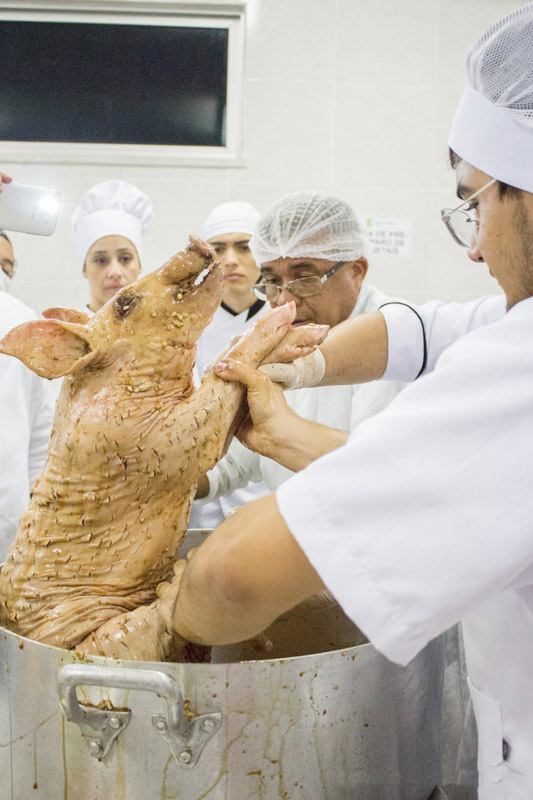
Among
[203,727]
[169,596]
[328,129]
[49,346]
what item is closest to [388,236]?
[328,129]

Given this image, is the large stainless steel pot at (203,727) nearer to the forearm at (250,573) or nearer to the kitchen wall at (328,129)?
the forearm at (250,573)

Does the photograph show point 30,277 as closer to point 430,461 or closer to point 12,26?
point 12,26

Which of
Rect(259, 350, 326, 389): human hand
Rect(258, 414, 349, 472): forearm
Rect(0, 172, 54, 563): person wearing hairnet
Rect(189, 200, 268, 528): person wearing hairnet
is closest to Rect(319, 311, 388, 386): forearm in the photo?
Rect(259, 350, 326, 389): human hand

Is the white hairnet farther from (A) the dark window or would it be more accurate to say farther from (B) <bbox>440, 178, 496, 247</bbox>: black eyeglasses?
(A) the dark window

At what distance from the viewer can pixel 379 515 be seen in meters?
0.55

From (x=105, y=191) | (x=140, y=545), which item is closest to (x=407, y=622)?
(x=140, y=545)

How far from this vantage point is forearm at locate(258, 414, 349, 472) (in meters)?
1.00

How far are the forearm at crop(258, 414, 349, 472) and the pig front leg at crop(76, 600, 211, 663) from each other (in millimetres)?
276

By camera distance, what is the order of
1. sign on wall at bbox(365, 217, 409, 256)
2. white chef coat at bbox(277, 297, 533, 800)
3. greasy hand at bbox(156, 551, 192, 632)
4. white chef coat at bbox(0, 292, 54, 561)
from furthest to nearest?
sign on wall at bbox(365, 217, 409, 256) → white chef coat at bbox(0, 292, 54, 561) → greasy hand at bbox(156, 551, 192, 632) → white chef coat at bbox(277, 297, 533, 800)

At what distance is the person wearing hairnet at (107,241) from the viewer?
2.60 meters

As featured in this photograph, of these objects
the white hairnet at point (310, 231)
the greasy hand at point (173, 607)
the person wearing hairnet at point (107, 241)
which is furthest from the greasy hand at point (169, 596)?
the person wearing hairnet at point (107, 241)

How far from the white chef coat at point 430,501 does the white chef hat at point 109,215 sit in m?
2.26

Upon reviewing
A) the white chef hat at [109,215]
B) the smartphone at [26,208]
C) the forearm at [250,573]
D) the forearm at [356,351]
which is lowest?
the forearm at [250,573]

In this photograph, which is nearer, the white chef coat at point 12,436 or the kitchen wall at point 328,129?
the white chef coat at point 12,436
